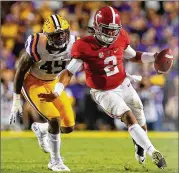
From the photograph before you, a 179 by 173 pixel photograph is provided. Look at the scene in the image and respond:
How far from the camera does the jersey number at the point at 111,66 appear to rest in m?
Answer: 5.57

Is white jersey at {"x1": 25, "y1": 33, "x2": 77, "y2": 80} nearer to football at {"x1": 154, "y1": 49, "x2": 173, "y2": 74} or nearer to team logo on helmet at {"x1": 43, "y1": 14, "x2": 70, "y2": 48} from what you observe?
team logo on helmet at {"x1": 43, "y1": 14, "x2": 70, "y2": 48}

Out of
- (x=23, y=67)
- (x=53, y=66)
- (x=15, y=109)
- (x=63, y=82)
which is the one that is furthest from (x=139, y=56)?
(x=15, y=109)

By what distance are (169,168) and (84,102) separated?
3.27 meters

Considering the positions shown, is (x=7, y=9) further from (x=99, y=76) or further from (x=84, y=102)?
(x=99, y=76)

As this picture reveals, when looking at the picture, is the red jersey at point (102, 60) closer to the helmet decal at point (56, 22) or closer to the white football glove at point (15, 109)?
the helmet decal at point (56, 22)

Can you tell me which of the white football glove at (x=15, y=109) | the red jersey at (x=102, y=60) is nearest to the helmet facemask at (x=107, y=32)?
the red jersey at (x=102, y=60)

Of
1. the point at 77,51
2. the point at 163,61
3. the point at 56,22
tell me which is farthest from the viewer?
the point at 163,61

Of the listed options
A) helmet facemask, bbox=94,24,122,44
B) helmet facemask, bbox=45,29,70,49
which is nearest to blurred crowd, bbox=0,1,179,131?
helmet facemask, bbox=45,29,70,49

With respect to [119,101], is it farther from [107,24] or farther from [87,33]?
[87,33]

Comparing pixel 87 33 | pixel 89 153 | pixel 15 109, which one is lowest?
pixel 89 153

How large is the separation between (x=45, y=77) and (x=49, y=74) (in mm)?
50

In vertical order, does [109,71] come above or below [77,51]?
below

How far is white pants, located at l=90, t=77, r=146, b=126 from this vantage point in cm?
543

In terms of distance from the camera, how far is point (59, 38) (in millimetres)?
5527
